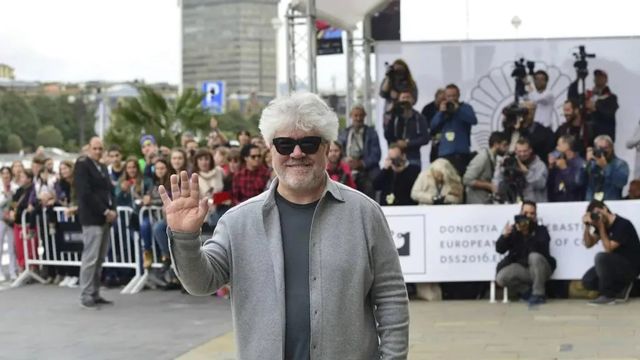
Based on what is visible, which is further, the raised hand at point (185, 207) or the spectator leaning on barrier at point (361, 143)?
the spectator leaning on barrier at point (361, 143)

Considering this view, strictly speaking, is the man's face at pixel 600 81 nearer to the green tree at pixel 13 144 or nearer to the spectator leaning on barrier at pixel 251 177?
→ the spectator leaning on barrier at pixel 251 177

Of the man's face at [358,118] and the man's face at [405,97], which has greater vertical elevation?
the man's face at [405,97]

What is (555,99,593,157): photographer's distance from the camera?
14680mm

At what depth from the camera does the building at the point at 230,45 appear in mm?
99062

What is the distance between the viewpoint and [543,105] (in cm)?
1538

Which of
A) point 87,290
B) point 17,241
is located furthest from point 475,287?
point 17,241

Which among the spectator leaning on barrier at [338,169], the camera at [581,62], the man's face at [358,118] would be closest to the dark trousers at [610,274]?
the spectator leaning on barrier at [338,169]

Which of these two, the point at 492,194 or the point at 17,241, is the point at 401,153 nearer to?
the point at 492,194

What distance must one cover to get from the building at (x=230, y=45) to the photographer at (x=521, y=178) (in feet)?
281

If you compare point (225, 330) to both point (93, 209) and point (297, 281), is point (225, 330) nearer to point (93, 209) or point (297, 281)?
point (93, 209)

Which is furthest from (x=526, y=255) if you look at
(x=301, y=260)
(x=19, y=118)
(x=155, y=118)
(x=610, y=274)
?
(x=19, y=118)

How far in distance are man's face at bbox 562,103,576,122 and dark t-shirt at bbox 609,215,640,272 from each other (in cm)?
377

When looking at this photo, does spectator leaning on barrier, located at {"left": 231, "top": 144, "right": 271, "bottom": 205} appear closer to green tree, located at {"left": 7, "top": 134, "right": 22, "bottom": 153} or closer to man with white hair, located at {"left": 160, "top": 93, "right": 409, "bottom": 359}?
man with white hair, located at {"left": 160, "top": 93, "right": 409, "bottom": 359}

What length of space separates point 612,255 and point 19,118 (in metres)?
57.8
